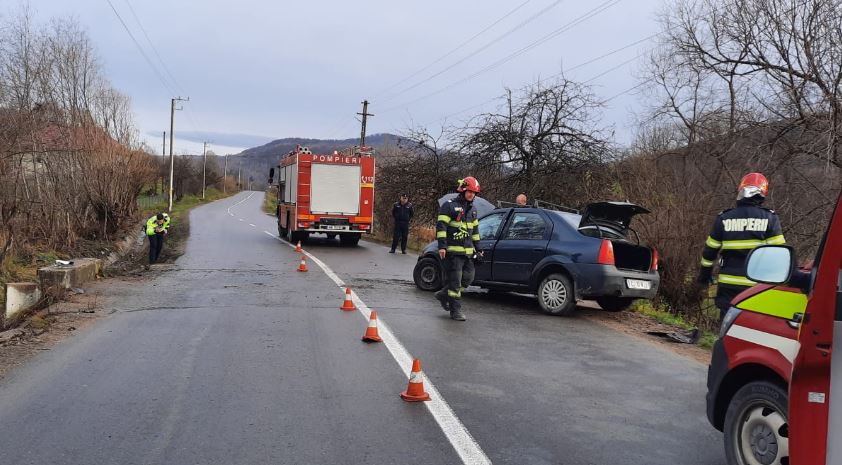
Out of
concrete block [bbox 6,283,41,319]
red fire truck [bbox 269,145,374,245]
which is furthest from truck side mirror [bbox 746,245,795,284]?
red fire truck [bbox 269,145,374,245]

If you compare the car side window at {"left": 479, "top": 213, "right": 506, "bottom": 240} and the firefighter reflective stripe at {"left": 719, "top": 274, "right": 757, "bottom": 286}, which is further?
the car side window at {"left": 479, "top": 213, "right": 506, "bottom": 240}

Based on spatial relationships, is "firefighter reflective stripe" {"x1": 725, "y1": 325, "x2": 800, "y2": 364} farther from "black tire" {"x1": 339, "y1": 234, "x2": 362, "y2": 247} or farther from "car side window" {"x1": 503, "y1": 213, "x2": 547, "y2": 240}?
"black tire" {"x1": 339, "y1": 234, "x2": 362, "y2": 247}

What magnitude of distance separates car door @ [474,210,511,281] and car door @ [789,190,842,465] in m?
7.22

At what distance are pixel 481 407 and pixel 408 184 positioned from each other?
64.2 feet

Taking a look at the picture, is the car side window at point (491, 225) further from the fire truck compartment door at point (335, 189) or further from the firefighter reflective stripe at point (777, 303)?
the fire truck compartment door at point (335, 189)

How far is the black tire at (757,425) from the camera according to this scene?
10.4 ft

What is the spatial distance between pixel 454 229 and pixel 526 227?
1.74 m

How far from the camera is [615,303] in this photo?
32.0 ft

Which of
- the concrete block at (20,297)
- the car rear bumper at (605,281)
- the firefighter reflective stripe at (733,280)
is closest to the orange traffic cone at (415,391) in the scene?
the firefighter reflective stripe at (733,280)

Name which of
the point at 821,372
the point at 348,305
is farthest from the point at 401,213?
the point at 821,372

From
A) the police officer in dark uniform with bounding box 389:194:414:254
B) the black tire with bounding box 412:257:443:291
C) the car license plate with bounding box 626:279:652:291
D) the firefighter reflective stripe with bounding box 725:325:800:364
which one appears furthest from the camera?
the police officer in dark uniform with bounding box 389:194:414:254

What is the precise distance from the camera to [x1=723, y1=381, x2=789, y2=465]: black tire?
3.16 metres

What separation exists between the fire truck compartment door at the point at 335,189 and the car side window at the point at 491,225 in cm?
1130

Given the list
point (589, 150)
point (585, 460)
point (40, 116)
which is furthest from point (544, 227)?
point (40, 116)
